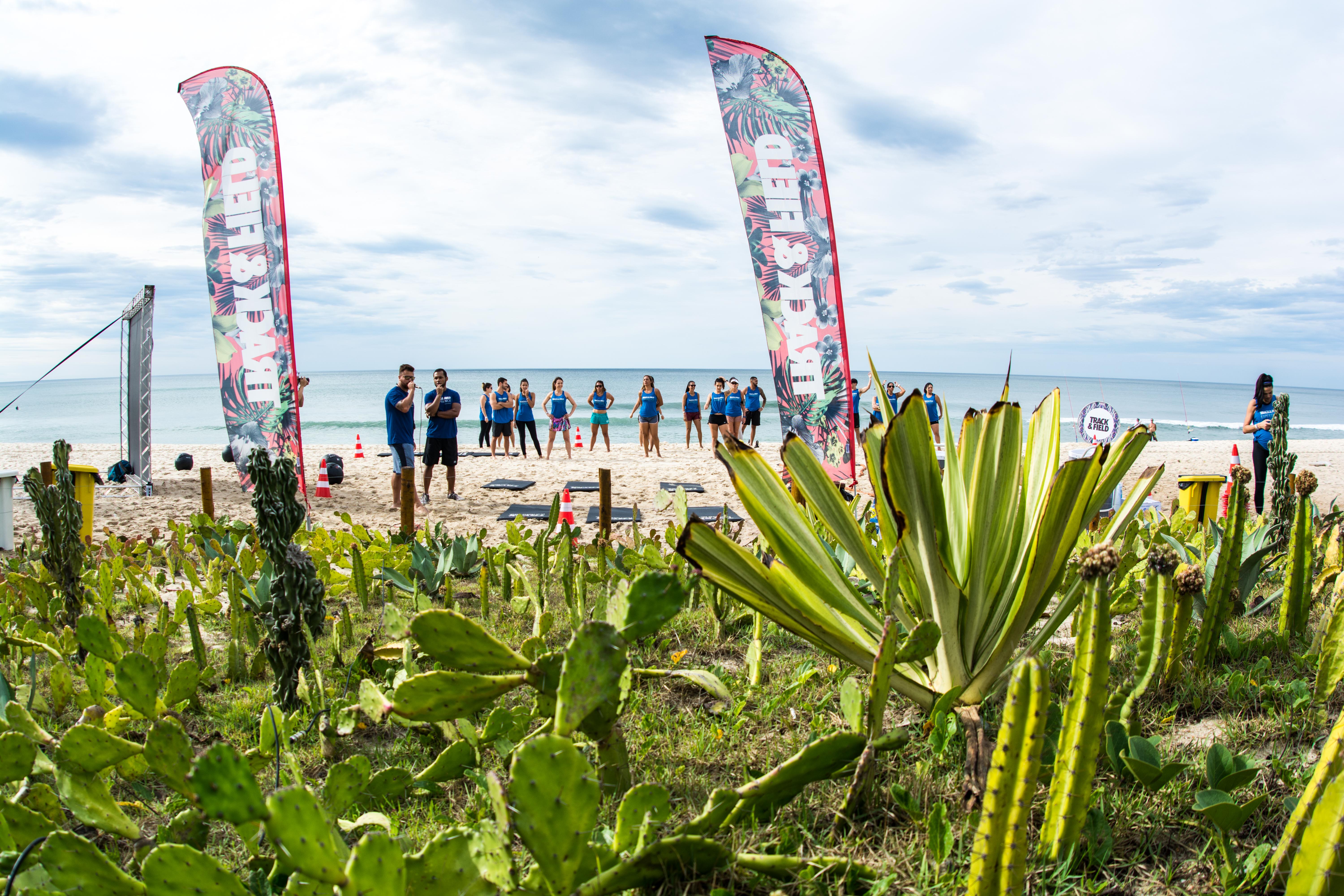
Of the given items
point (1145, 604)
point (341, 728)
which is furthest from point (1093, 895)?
point (341, 728)

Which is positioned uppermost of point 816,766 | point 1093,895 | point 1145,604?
point 1145,604

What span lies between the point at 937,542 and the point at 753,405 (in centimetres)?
1328

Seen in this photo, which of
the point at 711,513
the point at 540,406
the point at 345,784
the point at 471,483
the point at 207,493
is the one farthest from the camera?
the point at 540,406

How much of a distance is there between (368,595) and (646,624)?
2809 millimetres

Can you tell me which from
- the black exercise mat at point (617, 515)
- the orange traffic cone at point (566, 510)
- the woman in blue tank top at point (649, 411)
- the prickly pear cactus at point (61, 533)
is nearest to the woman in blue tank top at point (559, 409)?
the woman in blue tank top at point (649, 411)

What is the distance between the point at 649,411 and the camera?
47.6ft

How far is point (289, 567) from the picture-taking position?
2.37 meters

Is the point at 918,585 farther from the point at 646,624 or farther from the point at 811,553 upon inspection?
the point at 646,624

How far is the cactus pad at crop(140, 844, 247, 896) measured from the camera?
1166 millimetres

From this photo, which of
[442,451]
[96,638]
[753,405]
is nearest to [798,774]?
[96,638]

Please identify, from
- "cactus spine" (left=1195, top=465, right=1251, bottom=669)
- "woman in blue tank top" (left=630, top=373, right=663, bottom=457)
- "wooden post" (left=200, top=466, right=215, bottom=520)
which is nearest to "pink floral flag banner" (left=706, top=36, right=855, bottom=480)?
"wooden post" (left=200, top=466, right=215, bottom=520)

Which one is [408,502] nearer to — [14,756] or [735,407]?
[14,756]

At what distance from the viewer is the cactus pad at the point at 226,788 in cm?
102

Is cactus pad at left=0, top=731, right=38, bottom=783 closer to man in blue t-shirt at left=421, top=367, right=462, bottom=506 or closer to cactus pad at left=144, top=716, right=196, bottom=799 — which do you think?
cactus pad at left=144, top=716, right=196, bottom=799
